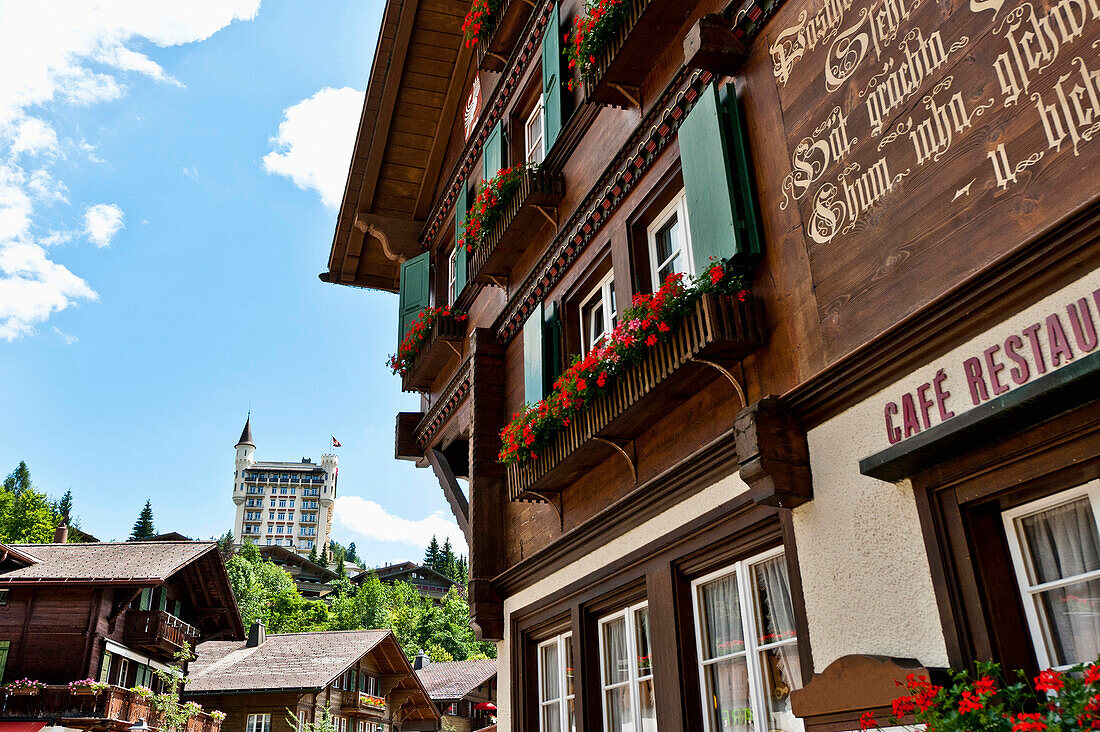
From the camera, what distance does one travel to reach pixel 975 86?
4355 mm

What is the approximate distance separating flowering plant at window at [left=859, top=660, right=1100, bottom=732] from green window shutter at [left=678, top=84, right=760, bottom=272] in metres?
3.02

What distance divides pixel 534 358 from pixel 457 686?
42.8 m

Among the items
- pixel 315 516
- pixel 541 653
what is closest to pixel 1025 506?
pixel 541 653

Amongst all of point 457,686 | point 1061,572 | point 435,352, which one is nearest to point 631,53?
point 1061,572

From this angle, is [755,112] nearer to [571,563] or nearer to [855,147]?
[855,147]

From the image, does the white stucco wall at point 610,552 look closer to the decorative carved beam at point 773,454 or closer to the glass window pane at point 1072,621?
the decorative carved beam at point 773,454

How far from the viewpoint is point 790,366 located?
214 inches

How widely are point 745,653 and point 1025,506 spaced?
2.24m

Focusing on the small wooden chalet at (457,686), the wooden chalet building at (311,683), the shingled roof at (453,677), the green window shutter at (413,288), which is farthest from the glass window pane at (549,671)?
the shingled roof at (453,677)

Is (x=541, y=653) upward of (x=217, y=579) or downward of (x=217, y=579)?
downward

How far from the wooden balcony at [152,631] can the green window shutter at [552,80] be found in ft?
79.7

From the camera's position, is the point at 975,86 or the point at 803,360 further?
the point at 803,360

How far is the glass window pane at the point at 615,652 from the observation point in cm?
728

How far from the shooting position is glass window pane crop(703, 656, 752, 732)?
5.61 metres
